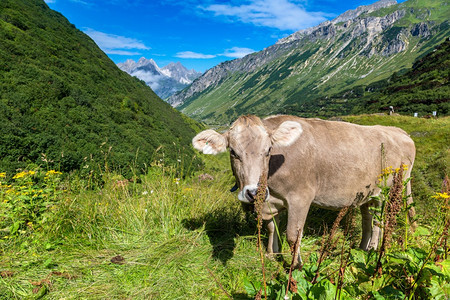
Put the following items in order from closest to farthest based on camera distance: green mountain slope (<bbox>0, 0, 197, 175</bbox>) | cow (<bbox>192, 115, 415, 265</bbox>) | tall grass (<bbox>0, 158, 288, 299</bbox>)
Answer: tall grass (<bbox>0, 158, 288, 299</bbox>) < cow (<bbox>192, 115, 415, 265</bbox>) < green mountain slope (<bbox>0, 0, 197, 175</bbox>)

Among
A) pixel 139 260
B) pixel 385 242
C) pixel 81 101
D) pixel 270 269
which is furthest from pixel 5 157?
pixel 385 242

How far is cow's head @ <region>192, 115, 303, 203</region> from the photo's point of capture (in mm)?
3531

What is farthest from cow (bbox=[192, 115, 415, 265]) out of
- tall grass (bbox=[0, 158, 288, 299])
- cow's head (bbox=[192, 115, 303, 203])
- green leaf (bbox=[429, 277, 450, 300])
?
green leaf (bbox=[429, 277, 450, 300])

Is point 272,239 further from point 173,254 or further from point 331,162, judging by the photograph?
point 173,254

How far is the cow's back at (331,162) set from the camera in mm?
4305

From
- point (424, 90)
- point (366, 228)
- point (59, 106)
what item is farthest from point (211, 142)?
point (424, 90)

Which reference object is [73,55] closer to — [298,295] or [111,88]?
[111,88]

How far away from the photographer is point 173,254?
4.09m

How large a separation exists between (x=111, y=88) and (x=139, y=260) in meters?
52.1

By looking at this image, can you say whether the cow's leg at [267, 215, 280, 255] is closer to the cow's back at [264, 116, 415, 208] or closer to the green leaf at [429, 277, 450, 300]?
the cow's back at [264, 116, 415, 208]

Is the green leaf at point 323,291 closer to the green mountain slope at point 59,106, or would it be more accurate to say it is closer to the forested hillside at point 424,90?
the green mountain slope at point 59,106

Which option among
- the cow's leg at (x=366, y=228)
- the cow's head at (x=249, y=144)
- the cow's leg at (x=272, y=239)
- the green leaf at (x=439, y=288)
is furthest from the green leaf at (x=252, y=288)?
the cow's leg at (x=366, y=228)

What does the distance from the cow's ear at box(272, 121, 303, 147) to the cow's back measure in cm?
37

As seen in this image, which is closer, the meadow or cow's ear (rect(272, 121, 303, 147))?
the meadow
